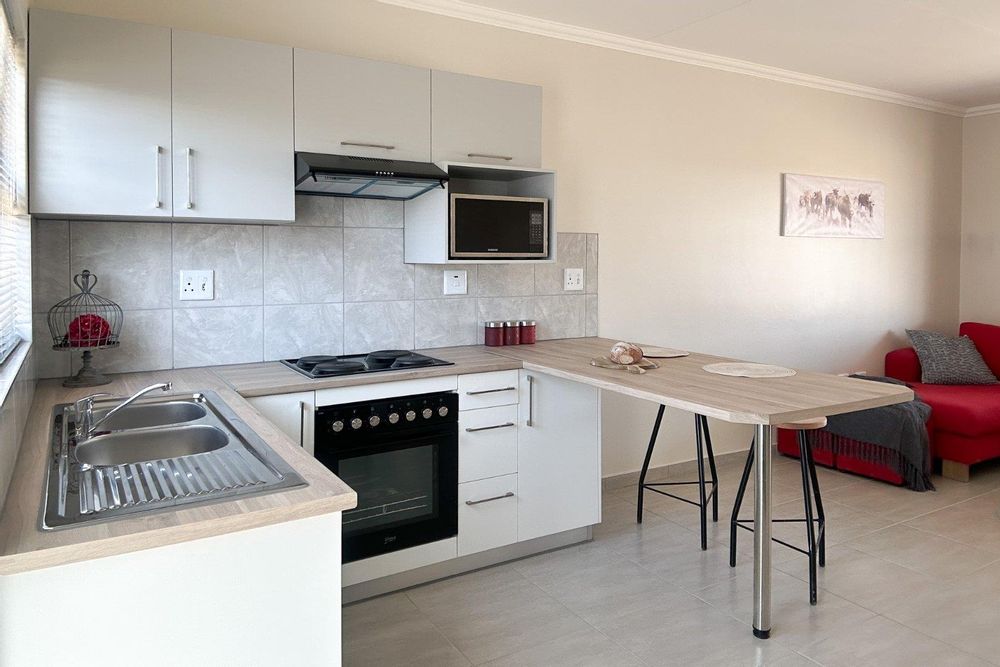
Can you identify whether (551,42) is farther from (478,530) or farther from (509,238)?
(478,530)

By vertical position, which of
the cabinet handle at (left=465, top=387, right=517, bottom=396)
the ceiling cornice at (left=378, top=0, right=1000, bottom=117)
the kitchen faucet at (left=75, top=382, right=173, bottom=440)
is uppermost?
the ceiling cornice at (left=378, top=0, right=1000, bottom=117)

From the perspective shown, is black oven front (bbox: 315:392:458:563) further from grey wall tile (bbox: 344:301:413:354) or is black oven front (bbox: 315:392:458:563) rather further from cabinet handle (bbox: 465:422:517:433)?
grey wall tile (bbox: 344:301:413:354)

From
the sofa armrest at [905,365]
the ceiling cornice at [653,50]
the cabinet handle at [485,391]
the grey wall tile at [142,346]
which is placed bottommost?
the sofa armrest at [905,365]

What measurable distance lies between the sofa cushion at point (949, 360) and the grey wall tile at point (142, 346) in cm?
475

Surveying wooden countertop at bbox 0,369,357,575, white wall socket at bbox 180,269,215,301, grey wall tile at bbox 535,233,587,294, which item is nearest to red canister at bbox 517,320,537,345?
grey wall tile at bbox 535,233,587,294

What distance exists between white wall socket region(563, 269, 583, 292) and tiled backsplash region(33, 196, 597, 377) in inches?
5.2

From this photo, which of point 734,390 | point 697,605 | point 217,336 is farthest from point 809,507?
point 217,336

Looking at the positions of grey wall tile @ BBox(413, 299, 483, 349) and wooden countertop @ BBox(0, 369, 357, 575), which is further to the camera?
grey wall tile @ BBox(413, 299, 483, 349)

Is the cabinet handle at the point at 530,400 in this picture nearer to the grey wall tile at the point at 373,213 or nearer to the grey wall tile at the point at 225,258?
the grey wall tile at the point at 373,213

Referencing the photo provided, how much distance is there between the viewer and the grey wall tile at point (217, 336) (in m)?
2.92

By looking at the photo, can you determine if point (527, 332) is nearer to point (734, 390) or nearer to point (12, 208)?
point (734, 390)

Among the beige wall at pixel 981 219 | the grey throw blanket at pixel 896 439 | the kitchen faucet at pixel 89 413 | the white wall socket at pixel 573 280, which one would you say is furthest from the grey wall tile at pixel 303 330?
the beige wall at pixel 981 219

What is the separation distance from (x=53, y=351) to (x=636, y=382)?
208 cm

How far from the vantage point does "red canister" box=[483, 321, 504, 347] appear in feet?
11.6
